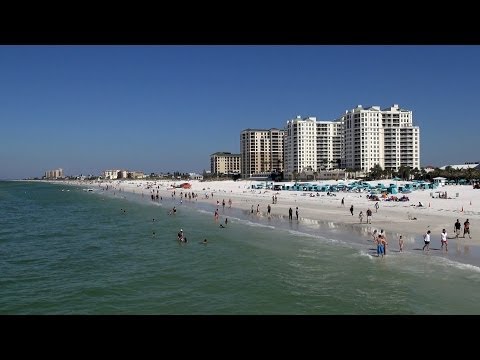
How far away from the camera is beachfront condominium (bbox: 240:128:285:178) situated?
17288 centimetres

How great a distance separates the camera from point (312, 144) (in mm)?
143500

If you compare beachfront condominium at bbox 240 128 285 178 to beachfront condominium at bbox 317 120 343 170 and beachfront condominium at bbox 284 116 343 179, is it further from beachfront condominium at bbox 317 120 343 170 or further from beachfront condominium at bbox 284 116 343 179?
beachfront condominium at bbox 317 120 343 170

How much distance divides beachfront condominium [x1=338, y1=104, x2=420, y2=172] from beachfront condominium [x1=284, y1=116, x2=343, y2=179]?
1311cm

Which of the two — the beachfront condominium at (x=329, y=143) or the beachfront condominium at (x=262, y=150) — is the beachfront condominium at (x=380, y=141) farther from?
the beachfront condominium at (x=262, y=150)

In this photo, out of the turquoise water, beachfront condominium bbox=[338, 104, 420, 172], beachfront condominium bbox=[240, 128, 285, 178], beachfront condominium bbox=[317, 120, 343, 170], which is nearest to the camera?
the turquoise water

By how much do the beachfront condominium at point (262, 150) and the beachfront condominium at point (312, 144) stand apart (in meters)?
24.2

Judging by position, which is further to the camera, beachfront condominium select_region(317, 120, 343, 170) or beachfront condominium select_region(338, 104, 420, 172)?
beachfront condominium select_region(317, 120, 343, 170)

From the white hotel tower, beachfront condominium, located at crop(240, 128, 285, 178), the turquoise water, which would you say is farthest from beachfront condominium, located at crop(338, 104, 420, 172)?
the turquoise water

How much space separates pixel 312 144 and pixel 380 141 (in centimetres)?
2391

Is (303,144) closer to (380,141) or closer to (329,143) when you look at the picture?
(329,143)

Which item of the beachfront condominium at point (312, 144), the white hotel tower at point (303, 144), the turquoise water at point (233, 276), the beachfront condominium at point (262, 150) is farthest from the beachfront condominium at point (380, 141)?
the turquoise water at point (233, 276)

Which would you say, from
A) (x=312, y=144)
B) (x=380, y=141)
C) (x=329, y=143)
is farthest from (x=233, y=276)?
(x=329, y=143)
